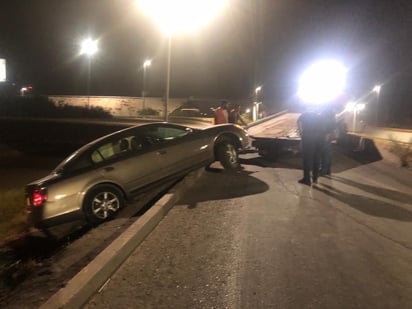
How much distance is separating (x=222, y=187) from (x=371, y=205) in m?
3.10

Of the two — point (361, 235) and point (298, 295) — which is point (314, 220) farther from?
point (298, 295)

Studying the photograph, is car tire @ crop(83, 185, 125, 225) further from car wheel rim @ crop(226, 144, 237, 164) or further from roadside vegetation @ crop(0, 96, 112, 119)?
roadside vegetation @ crop(0, 96, 112, 119)

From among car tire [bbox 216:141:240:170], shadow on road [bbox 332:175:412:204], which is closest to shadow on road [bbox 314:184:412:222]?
shadow on road [bbox 332:175:412:204]

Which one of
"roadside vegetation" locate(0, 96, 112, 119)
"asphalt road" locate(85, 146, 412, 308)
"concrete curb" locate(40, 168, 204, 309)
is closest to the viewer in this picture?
"concrete curb" locate(40, 168, 204, 309)

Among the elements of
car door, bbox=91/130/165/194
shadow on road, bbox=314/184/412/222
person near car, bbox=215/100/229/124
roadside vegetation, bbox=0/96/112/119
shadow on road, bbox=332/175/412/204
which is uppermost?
roadside vegetation, bbox=0/96/112/119

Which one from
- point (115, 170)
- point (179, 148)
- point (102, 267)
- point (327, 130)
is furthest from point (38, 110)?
point (102, 267)

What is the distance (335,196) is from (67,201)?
4.90m

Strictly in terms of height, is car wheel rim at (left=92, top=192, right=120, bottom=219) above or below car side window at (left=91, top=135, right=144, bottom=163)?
below

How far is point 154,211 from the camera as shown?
7.05 m

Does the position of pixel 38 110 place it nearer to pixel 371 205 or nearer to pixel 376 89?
pixel 371 205

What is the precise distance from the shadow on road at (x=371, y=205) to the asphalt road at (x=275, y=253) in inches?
0.7

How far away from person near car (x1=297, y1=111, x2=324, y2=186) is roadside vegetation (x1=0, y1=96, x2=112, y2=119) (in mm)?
35343

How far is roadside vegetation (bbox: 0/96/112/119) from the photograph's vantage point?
42.4 meters

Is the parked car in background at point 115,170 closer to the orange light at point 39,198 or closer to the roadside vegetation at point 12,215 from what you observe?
the orange light at point 39,198
